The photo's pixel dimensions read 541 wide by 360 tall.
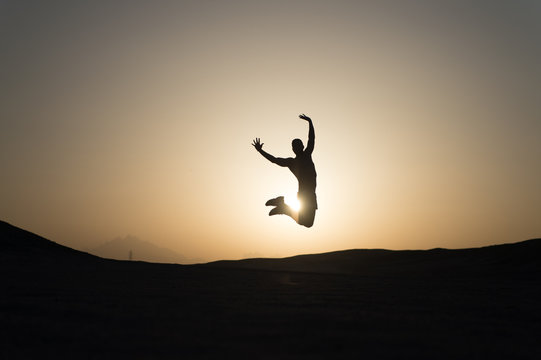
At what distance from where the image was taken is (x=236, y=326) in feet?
11.4

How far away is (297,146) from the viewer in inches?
366

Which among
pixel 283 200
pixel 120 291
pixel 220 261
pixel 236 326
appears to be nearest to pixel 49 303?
pixel 120 291

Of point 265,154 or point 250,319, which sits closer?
point 250,319

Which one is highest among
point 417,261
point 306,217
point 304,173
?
point 304,173

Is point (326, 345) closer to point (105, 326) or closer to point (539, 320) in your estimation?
point (105, 326)

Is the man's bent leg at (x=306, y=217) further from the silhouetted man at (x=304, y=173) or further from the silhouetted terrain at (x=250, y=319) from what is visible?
the silhouetted terrain at (x=250, y=319)

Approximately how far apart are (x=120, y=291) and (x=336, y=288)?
2314mm

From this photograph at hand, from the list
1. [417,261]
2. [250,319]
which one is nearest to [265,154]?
[250,319]

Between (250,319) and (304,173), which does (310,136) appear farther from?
(250,319)

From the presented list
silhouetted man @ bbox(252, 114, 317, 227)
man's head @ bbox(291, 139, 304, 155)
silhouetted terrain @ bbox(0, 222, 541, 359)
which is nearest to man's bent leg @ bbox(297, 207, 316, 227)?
silhouetted man @ bbox(252, 114, 317, 227)

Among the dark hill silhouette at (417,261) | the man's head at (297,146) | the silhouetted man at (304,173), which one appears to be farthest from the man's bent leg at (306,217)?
the dark hill silhouette at (417,261)

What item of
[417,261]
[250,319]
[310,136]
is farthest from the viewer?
[417,261]

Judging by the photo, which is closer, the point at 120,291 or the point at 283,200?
the point at 120,291

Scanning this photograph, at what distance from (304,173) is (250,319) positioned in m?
5.76
